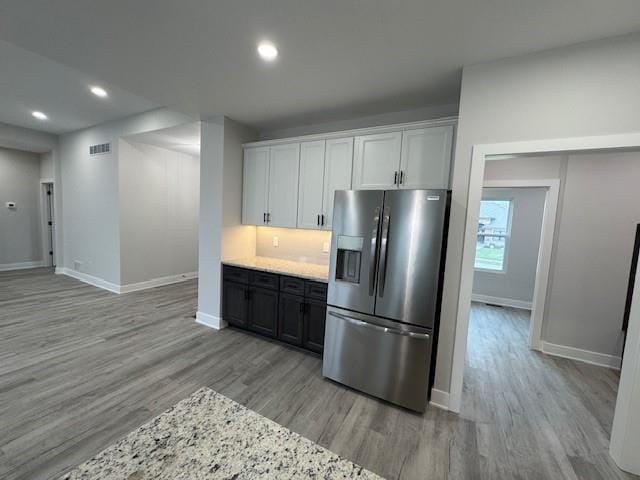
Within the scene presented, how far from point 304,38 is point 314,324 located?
268 cm

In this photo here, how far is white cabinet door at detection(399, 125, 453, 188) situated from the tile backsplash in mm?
1322

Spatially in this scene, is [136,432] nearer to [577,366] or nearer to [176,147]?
[577,366]

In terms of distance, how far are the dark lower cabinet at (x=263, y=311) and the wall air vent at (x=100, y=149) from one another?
408 centimetres

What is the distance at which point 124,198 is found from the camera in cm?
488

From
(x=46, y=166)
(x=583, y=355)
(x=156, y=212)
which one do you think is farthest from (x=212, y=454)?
(x=46, y=166)

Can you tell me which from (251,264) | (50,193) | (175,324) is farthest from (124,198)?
(50,193)

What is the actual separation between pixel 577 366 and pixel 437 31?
3.89m

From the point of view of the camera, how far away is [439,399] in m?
2.40

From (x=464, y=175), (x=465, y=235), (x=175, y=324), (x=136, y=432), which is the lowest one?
(x=175, y=324)

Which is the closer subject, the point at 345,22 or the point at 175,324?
the point at 345,22

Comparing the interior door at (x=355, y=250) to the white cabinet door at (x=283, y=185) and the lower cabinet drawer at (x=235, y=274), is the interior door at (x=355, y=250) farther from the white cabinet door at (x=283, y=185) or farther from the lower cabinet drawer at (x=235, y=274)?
the lower cabinet drawer at (x=235, y=274)

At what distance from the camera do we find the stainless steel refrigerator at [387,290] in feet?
7.28

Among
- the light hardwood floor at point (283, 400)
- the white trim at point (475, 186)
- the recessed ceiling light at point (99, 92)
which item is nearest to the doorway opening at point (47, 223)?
the light hardwood floor at point (283, 400)

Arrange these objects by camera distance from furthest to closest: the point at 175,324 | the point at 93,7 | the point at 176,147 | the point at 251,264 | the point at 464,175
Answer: the point at 176,147 → the point at 175,324 → the point at 251,264 → the point at 464,175 → the point at 93,7
